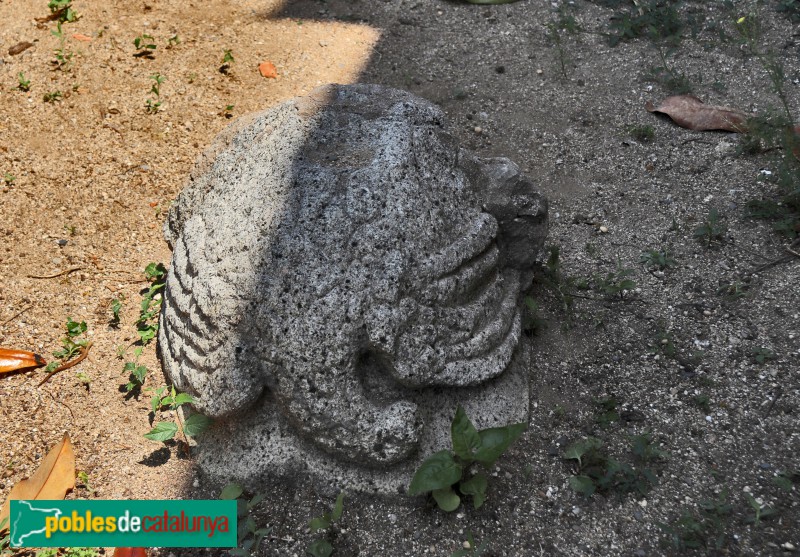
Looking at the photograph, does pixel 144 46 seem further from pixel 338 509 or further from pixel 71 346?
pixel 338 509

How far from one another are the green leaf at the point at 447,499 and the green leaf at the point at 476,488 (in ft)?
0.12

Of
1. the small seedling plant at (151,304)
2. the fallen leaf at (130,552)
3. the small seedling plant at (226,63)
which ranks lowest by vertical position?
the fallen leaf at (130,552)

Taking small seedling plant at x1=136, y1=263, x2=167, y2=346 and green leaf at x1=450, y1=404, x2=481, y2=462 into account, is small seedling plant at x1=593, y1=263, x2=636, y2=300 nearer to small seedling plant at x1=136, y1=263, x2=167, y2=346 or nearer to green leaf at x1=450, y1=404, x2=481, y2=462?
green leaf at x1=450, y1=404, x2=481, y2=462

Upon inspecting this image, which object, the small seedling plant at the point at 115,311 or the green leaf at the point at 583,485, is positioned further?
the small seedling plant at the point at 115,311

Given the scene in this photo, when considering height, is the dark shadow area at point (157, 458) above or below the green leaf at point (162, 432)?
below

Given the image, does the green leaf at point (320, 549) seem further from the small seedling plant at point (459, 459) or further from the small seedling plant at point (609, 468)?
the small seedling plant at point (609, 468)

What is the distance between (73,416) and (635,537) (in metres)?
1.85

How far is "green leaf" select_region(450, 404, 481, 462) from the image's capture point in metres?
2.18

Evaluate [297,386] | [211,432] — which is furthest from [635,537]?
[211,432]

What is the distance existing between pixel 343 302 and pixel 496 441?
0.59m

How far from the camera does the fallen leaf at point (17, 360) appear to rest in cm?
272

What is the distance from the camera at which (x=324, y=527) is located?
2191 millimetres

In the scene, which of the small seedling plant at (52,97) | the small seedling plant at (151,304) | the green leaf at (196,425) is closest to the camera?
the green leaf at (196,425)

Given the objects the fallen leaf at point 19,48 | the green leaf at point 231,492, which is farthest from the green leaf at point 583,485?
the fallen leaf at point 19,48
